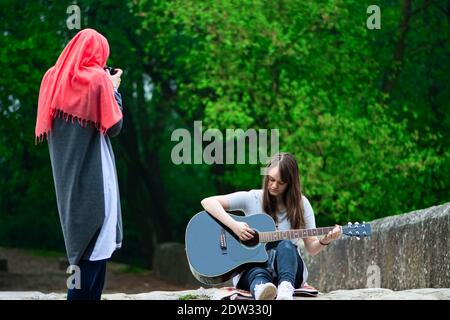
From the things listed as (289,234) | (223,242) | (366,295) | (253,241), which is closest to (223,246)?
(223,242)

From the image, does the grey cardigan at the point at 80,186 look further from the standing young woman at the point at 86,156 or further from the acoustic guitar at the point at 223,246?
the acoustic guitar at the point at 223,246

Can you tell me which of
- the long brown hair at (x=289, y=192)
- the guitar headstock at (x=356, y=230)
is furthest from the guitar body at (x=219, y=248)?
the guitar headstock at (x=356, y=230)

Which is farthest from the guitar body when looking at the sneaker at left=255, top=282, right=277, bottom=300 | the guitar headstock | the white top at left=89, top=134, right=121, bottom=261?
the white top at left=89, top=134, right=121, bottom=261

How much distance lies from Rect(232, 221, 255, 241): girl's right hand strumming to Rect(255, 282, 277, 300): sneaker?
1.28ft

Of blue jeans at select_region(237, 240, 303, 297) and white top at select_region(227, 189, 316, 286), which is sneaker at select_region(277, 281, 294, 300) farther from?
white top at select_region(227, 189, 316, 286)

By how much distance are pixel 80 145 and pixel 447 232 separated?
11.1 feet

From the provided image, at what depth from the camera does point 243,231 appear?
693 cm

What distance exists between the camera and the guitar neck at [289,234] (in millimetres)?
6688

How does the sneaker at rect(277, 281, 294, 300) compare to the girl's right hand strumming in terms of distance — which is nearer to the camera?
the sneaker at rect(277, 281, 294, 300)

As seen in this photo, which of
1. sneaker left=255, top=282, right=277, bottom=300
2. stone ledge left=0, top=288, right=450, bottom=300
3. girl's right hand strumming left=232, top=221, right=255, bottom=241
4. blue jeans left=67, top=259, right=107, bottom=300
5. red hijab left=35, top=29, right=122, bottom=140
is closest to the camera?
blue jeans left=67, top=259, right=107, bottom=300

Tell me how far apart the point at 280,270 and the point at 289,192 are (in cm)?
48

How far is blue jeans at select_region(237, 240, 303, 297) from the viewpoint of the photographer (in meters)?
6.82
